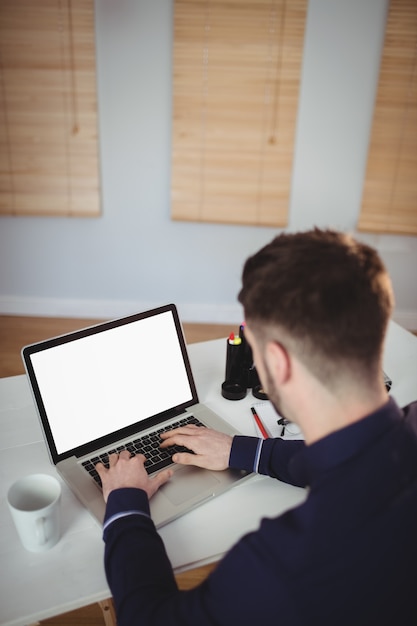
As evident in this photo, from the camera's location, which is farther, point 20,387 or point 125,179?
point 125,179

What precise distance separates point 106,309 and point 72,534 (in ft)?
8.43

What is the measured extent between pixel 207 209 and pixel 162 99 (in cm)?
69

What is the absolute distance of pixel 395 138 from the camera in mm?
2953

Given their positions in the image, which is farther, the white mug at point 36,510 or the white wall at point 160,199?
the white wall at point 160,199

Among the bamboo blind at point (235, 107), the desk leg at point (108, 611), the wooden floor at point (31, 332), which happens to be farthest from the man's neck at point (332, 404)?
the bamboo blind at point (235, 107)

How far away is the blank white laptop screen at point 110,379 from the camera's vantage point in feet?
3.58

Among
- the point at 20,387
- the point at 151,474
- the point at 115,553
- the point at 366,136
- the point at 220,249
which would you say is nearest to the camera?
the point at 115,553

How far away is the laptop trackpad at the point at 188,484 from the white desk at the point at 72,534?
3 cm

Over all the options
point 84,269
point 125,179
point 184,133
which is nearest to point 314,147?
point 184,133

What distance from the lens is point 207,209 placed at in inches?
123

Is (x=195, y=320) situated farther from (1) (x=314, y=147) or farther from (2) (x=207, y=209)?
(1) (x=314, y=147)

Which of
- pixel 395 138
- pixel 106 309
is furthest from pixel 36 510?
pixel 395 138

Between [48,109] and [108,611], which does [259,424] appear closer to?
[108,611]

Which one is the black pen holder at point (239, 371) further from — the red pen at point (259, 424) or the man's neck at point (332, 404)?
the man's neck at point (332, 404)
